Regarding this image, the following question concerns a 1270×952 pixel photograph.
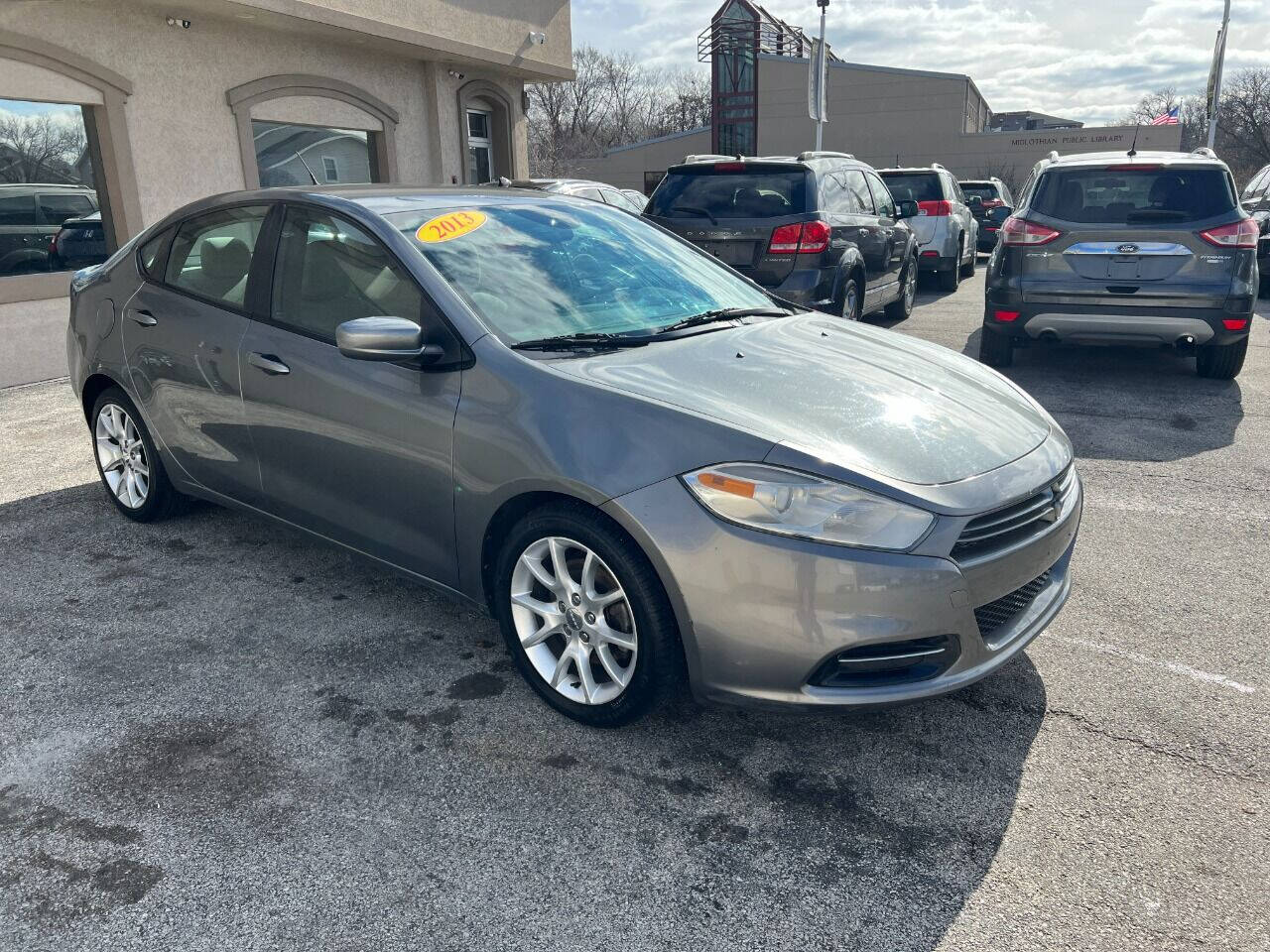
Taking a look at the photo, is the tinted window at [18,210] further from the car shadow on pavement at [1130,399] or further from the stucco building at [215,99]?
the car shadow on pavement at [1130,399]

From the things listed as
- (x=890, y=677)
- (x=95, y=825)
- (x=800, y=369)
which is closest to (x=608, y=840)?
(x=890, y=677)

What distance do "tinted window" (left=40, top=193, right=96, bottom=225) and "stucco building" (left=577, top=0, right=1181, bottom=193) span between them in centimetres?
4059

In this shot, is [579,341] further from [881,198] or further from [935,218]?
[935,218]

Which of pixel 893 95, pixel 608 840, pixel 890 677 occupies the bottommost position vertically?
pixel 608 840

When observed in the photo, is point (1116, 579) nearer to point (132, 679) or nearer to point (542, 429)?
point (542, 429)

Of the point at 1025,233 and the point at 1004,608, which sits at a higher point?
the point at 1025,233

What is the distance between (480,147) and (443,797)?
13987mm

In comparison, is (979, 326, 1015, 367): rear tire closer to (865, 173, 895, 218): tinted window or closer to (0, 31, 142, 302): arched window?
(865, 173, 895, 218): tinted window

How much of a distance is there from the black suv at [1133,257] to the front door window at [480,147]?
30.6ft

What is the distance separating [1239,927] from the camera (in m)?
2.16

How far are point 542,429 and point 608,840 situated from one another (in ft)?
3.80

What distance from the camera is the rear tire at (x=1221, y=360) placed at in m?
7.34

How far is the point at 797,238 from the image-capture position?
7879 millimetres

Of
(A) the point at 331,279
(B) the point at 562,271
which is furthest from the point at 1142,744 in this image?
(A) the point at 331,279
